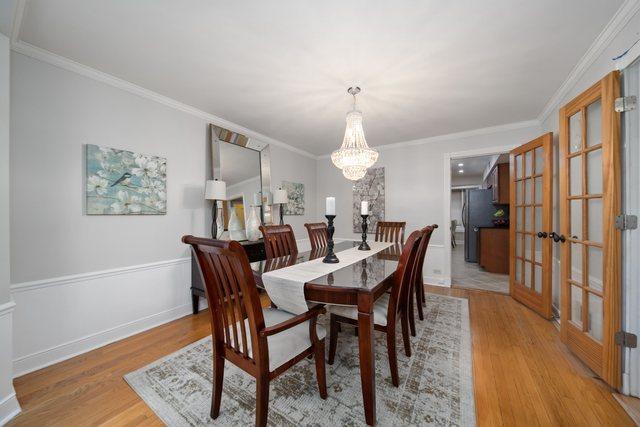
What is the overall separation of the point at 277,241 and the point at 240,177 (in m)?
1.30

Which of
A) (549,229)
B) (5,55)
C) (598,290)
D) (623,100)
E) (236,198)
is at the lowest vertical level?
(598,290)

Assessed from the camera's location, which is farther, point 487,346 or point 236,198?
point 236,198

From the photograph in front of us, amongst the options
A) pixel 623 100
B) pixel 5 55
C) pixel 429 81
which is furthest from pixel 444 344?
pixel 5 55

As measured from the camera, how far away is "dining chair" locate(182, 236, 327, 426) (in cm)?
105

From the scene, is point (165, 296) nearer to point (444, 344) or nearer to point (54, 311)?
point (54, 311)

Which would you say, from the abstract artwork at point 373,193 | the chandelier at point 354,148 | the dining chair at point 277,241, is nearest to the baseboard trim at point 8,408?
the dining chair at point 277,241

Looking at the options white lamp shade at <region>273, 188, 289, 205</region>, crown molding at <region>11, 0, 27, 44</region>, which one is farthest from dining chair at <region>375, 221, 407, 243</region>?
crown molding at <region>11, 0, 27, 44</region>

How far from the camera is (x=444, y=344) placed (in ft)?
6.67

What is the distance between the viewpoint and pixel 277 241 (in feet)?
7.75

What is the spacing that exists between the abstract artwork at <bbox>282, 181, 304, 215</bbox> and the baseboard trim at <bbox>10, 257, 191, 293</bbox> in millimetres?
1950

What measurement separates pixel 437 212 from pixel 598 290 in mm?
2201

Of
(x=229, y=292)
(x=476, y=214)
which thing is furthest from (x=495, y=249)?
(x=229, y=292)

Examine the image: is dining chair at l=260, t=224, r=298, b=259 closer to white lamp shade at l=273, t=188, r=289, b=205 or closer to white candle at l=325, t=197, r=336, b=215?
white candle at l=325, t=197, r=336, b=215

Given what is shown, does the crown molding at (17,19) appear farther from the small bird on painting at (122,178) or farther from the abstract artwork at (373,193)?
the abstract artwork at (373,193)
